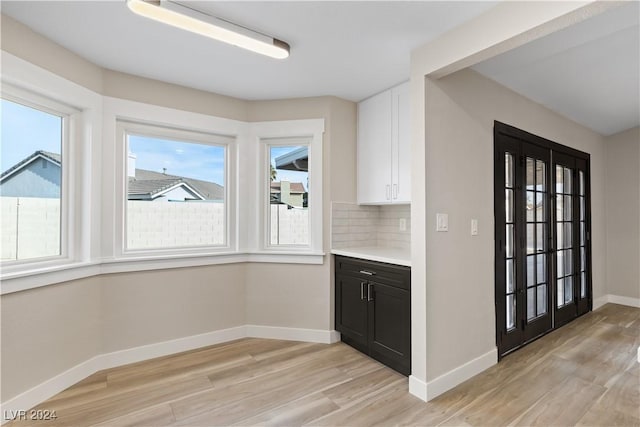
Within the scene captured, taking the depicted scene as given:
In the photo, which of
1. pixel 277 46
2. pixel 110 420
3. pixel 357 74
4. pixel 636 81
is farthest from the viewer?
pixel 636 81

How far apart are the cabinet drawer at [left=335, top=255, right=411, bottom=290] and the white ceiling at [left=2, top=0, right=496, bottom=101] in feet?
5.21

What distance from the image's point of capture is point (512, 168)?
117 inches

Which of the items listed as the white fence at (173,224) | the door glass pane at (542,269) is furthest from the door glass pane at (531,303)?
the white fence at (173,224)

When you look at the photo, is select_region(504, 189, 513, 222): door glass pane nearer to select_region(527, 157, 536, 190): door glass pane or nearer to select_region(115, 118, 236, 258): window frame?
select_region(527, 157, 536, 190): door glass pane

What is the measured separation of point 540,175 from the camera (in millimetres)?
3350

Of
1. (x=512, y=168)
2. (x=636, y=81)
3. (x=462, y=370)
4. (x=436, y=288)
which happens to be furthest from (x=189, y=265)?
(x=636, y=81)

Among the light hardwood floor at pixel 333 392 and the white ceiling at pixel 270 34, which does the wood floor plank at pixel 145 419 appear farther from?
the white ceiling at pixel 270 34

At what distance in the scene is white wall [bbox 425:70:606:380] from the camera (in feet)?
7.43

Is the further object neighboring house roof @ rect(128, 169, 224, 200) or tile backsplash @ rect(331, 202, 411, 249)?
tile backsplash @ rect(331, 202, 411, 249)

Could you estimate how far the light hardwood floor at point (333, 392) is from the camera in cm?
202

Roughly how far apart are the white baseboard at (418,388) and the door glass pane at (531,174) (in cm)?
213

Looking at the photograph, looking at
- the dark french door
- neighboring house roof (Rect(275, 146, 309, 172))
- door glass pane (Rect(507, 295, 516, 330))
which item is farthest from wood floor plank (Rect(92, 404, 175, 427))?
door glass pane (Rect(507, 295, 516, 330))

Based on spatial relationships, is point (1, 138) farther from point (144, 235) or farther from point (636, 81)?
point (636, 81)

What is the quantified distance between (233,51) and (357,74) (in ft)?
3.31
